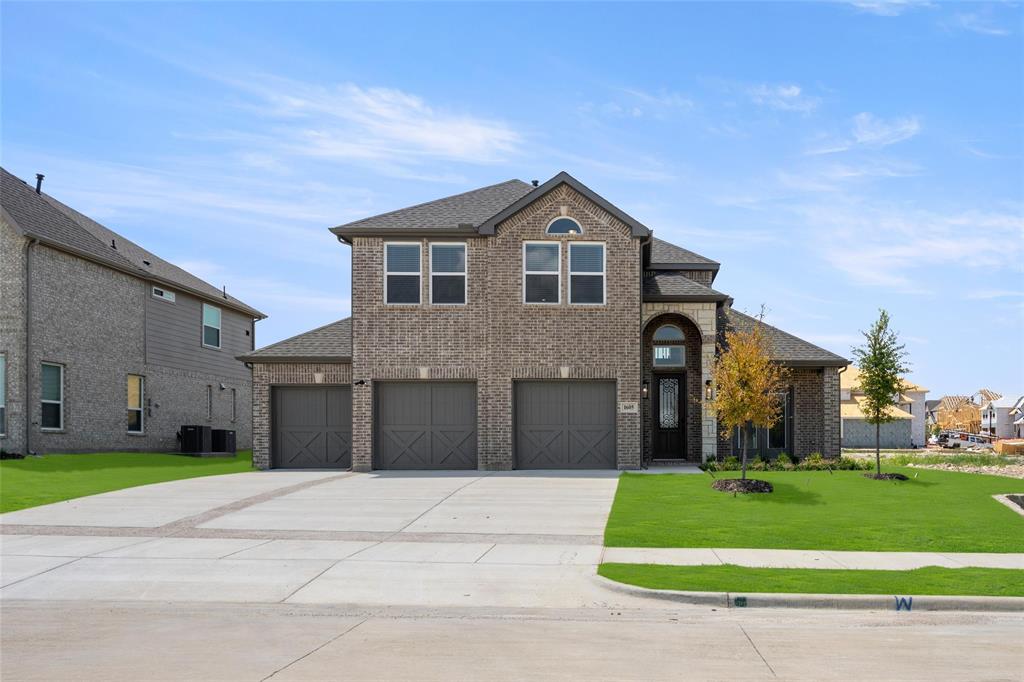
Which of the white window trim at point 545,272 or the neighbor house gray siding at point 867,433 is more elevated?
the white window trim at point 545,272

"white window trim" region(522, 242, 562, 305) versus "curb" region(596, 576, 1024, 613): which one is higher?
"white window trim" region(522, 242, 562, 305)

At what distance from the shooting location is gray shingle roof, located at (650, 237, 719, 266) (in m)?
31.7

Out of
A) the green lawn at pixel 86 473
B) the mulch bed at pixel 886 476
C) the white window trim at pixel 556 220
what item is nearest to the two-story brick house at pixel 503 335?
the white window trim at pixel 556 220

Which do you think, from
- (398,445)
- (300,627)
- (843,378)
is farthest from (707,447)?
(843,378)

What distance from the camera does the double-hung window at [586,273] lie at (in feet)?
83.5

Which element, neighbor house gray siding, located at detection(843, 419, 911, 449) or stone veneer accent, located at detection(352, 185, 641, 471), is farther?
neighbor house gray siding, located at detection(843, 419, 911, 449)

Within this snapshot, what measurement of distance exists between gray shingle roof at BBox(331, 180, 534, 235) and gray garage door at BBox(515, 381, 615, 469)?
4826 mm

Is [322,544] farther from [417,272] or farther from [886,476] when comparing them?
[886,476]

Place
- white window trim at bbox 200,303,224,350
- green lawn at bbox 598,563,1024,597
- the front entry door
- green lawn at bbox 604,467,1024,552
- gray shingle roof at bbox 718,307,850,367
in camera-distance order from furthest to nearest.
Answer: white window trim at bbox 200,303,224,350 → the front entry door → gray shingle roof at bbox 718,307,850,367 → green lawn at bbox 604,467,1024,552 → green lawn at bbox 598,563,1024,597

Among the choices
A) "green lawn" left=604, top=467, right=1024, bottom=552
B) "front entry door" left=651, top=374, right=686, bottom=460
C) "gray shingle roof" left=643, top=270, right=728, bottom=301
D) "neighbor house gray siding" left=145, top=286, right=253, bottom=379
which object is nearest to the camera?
"green lawn" left=604, top=467, right=1024, bottom=552

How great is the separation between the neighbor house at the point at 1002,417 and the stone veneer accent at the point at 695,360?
85100mm

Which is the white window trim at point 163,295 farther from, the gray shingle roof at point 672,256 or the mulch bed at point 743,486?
the mulch bed at point 743,486

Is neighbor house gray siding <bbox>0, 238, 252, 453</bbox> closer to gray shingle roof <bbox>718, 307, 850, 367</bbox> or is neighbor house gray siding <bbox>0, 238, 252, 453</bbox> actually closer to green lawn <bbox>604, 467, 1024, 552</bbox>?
green lawn <bbox>604, 467, 1024, 552</bbox>

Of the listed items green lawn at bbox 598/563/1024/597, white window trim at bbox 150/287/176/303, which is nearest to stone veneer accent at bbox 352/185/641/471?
white window trim at bbox 150/287/176/303
